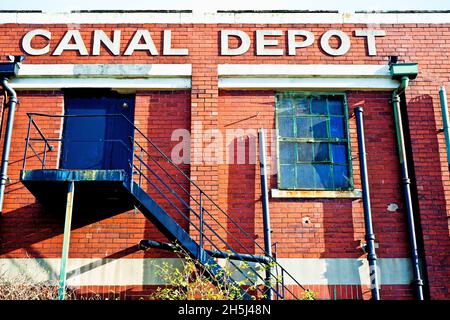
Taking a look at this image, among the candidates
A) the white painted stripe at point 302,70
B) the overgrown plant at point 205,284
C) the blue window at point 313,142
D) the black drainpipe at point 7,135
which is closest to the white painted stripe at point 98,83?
the black drainpipe at point 7,135

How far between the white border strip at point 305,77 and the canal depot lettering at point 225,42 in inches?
11.9

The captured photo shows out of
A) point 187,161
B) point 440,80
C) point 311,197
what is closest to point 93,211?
point 187,161

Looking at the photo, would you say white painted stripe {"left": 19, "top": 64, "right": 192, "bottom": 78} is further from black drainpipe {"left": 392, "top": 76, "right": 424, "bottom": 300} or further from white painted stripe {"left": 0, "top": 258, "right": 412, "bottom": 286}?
black drainpipe {"left": 392, "top": 76, "right": 424, "bottom": 300}

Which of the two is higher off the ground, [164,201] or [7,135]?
[7,135]

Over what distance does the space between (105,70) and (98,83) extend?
25 cm

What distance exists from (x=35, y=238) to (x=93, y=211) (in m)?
0.97

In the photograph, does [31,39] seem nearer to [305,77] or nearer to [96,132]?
→ [96,132]

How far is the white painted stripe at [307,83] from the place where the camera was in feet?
34.8

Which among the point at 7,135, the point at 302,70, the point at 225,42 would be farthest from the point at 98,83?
the point at 302,70

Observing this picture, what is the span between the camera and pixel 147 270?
9.48 meters
